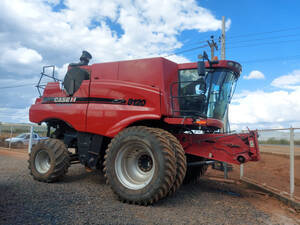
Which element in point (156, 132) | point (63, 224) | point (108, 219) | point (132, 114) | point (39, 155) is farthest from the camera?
point (39, 155)

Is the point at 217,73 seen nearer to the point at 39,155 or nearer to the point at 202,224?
the point at 202,224

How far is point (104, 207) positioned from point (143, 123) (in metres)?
2.25

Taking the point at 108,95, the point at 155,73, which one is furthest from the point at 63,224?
the point at 155,73

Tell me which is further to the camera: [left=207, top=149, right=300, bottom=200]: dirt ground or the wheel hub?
[left=207, top=149, right=300, bottom=200]: dirt ground

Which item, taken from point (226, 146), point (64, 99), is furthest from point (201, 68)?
point (64, 99)

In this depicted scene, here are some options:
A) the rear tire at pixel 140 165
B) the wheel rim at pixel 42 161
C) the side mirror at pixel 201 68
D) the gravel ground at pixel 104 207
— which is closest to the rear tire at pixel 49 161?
the wheel rim at pixel 42 161

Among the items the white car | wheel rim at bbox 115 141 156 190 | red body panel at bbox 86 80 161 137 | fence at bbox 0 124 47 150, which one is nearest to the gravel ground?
wheel rim at bbox 115 141 156 190

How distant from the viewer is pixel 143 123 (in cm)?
602

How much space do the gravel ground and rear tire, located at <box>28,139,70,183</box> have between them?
1.11 feet

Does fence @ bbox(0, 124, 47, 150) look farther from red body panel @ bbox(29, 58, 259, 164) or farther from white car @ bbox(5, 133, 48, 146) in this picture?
red body panel @ bbox(29, 58, 259, 164)

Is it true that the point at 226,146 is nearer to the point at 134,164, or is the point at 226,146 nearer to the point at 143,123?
the point at 143,123

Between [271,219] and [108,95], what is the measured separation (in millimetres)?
4379

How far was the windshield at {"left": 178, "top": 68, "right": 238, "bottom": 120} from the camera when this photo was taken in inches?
229

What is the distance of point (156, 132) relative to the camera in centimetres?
496
